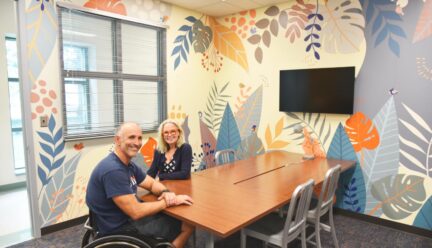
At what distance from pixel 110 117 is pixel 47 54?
958 mm

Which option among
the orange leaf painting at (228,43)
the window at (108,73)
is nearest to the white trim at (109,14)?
the window at (108,73)

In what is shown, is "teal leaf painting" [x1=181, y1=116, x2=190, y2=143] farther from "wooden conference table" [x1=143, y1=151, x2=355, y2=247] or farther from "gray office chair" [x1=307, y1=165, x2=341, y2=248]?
"gray office chair" [x1=307, y1=165, x2=341, y2=248]

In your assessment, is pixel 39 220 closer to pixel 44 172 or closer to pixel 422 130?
pixel 44 172

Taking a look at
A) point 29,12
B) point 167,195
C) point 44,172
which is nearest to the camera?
point 167,195

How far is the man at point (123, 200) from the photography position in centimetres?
184

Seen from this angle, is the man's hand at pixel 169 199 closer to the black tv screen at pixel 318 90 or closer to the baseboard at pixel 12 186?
the black tv screen at pixel 318 90

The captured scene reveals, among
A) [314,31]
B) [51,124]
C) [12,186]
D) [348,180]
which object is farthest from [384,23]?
[12,186]

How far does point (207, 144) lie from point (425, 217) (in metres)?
2.96

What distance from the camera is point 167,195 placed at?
207 centimetres

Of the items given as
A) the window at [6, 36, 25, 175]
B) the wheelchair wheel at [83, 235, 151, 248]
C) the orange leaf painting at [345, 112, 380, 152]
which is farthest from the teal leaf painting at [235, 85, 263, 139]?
the window at [6, 36, 25, 175]

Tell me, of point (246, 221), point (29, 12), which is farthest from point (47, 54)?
point (246, 221)

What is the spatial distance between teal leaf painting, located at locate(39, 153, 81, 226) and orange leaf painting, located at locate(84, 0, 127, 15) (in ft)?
5.46

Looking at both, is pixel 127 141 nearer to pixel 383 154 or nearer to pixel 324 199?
pixel 324 199

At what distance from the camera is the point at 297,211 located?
2.17m
